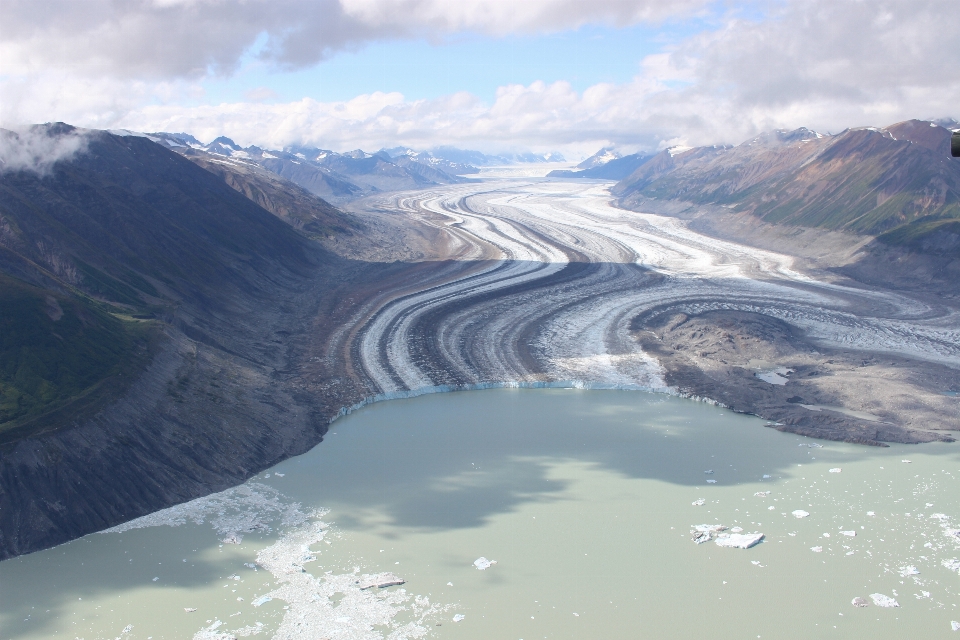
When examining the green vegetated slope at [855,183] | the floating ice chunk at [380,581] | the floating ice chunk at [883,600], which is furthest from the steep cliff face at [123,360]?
the green vegetated slope at [855,183]

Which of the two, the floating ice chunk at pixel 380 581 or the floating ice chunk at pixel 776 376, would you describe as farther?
the floating ice chunk at pixel 776 376

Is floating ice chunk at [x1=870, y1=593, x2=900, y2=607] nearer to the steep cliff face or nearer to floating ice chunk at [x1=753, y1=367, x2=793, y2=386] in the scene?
floating ice chunk at [x1=753, y1=367, x2=793, y2=386]

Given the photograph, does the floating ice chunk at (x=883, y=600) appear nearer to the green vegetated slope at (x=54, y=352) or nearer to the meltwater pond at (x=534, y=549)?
the meltwater pond at (x=534, y=549)

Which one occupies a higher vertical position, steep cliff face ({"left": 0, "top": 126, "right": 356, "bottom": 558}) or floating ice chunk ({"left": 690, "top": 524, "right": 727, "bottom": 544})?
steep cliff face ({"left": 0, "top": 126, "right": 356, "bottom": 558})

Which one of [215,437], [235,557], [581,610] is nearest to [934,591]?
[581,610]

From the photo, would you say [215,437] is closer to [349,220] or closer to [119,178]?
[119,178]

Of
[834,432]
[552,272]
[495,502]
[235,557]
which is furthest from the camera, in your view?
[552,272]

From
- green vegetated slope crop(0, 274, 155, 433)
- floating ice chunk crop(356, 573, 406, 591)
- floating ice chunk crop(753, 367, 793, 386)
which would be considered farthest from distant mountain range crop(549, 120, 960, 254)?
green vegetated slope crop(0, 274, 155, 433)
